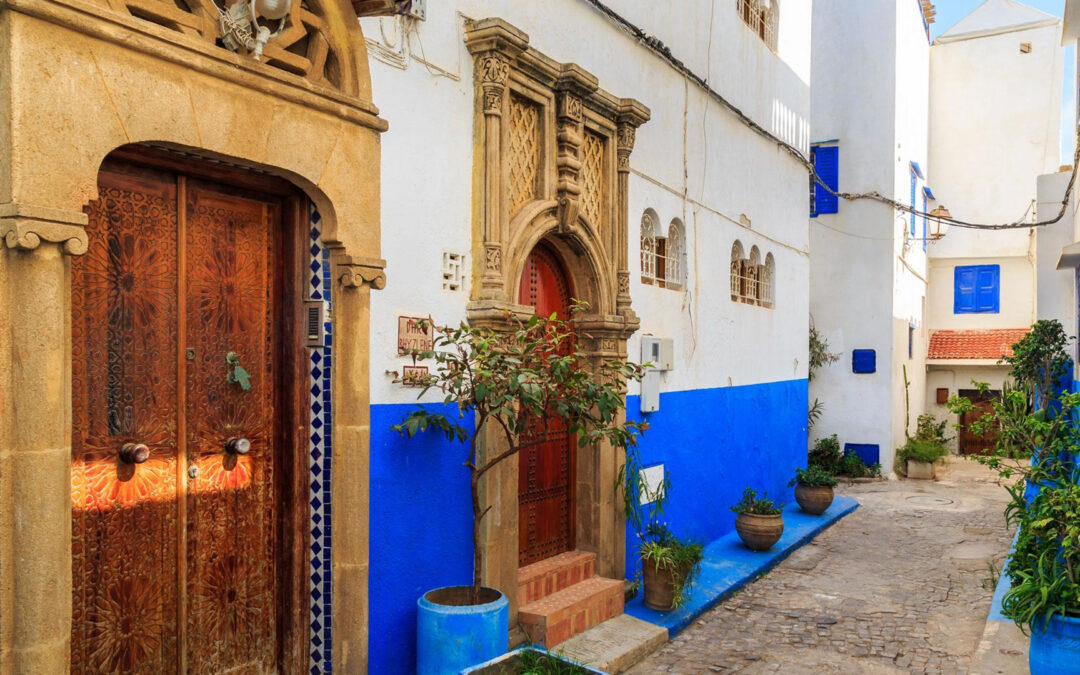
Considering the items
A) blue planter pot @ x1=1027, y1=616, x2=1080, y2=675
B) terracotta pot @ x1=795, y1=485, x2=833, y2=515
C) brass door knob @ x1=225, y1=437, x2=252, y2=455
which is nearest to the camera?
brass door knob @ x1=225, y1=437, x2=252, y2=455

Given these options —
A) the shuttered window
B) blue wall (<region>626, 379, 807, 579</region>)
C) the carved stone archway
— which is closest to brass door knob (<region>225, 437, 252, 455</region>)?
the carved stone archway

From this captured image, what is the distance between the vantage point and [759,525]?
28.2ft

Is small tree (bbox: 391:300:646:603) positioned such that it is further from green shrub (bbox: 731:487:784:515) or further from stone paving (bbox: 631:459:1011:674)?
green shrub (bbox: 731:487:784:515)

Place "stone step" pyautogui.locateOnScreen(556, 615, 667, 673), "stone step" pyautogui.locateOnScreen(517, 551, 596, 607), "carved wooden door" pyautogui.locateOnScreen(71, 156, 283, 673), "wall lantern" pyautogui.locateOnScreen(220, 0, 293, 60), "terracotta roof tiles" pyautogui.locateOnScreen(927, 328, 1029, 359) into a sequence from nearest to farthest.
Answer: "carved wooden door" pyautogui.locateOnScreen(71, 156, 283, 673)
"wall lantern" pyautogui.locateOnScreen(220, 0, 293, 60)
"stone step" pyautogui.locateOnScreen(556, 615, 667, 673)
"stone step" pyautogui.locateOnScreen(517, 551, 596, 607)
"terracotta roof tiles" pyautogui.locateOnScreen(927, 328, 1029, 359)

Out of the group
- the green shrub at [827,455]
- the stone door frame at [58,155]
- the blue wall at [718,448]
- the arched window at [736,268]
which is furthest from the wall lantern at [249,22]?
the green shrub at [827,455]

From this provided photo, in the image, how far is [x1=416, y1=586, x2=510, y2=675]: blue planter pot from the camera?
14.4ft

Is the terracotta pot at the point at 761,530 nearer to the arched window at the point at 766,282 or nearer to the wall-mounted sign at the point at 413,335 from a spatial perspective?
the arched window at the point at 766,282

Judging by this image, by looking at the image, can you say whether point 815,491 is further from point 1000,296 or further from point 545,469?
point 1000,296

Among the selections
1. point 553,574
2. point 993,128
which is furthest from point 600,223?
point 993,128

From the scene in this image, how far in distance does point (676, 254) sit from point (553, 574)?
3.59 m

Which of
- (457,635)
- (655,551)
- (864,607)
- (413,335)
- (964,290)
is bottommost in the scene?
(864,607)

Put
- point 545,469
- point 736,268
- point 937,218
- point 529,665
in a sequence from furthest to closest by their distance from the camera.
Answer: point 937,218
point 736,268
point 545,469
point 529,665

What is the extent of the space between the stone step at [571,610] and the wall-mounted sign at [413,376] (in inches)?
74.8

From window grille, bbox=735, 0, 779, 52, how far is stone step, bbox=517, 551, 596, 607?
22.0ft
